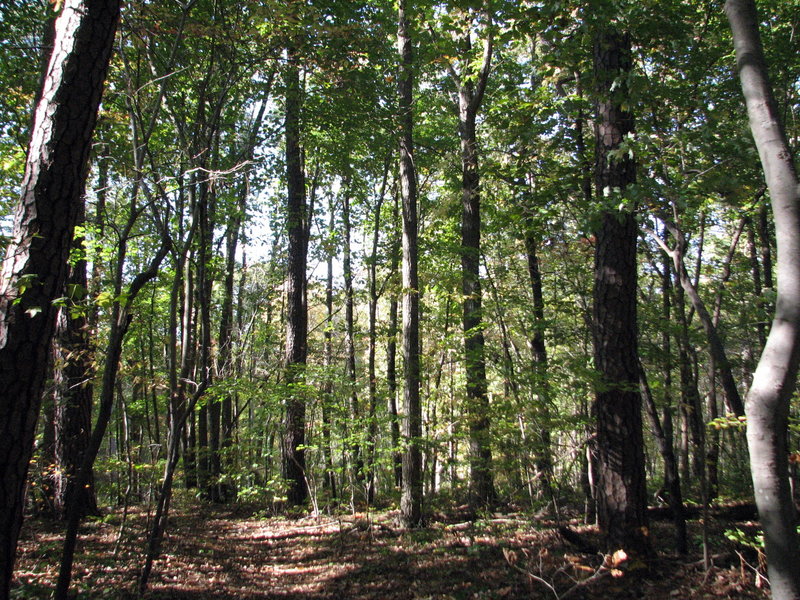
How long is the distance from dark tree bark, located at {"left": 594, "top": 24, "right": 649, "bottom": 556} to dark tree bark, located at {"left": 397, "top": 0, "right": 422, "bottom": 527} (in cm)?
343

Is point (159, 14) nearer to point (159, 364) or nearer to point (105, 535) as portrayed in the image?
point (105, 535)

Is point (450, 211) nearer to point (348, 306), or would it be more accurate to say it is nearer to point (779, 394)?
point (348, 306)

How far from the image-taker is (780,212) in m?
2.02

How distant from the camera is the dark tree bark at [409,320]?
8.17 m

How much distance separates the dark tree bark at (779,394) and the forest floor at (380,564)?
2.95m

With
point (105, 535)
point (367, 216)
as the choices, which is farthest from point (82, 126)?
point (367, 216)

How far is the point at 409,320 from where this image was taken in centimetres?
880

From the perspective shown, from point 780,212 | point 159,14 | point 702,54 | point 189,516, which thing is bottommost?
point 189,516

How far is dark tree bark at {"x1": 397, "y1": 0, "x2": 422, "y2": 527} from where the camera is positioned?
322 inches

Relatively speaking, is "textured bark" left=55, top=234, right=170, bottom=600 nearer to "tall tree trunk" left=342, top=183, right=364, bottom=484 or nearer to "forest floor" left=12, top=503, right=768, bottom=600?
"forest floor" left=12, top=503, right=768, bottom=600

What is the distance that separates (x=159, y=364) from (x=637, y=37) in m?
19.7

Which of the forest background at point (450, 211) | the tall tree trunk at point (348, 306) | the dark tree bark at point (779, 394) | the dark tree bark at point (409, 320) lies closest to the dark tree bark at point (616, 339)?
the forest background at point (450, 211)

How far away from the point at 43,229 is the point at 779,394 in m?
4.18

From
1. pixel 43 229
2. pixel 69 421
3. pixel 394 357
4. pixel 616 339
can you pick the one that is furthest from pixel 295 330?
pixel 43 229
